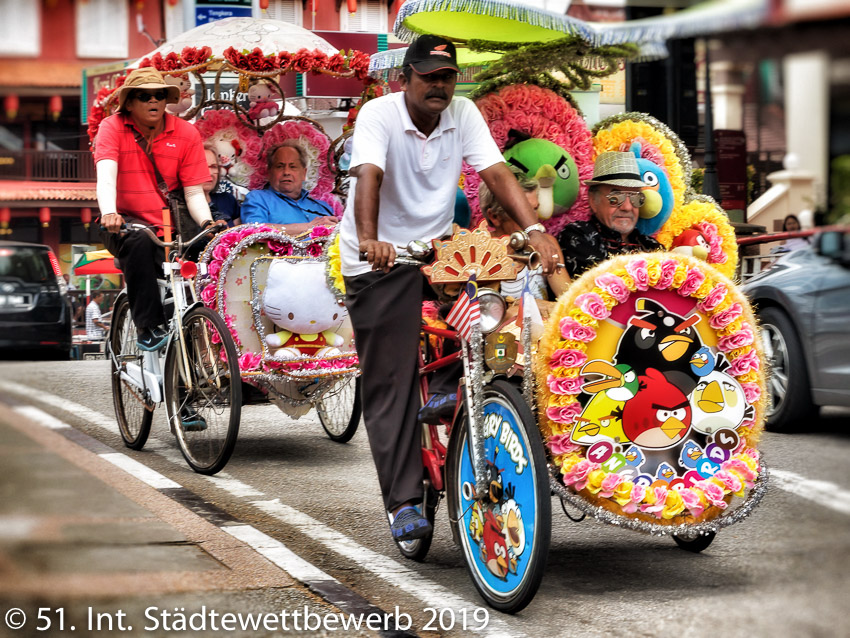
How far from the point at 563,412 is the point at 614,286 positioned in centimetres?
44

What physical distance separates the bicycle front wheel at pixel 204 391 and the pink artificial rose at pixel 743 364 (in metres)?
2.74

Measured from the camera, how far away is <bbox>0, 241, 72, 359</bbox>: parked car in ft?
2.80

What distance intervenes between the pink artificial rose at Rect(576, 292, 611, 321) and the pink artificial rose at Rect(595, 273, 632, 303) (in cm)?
4

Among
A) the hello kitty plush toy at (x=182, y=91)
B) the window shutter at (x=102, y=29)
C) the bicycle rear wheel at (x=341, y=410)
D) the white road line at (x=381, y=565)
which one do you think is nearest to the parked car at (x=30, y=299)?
the window shutter at (x=102, y=29)

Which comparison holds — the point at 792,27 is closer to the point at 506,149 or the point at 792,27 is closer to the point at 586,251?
the point at 586,251

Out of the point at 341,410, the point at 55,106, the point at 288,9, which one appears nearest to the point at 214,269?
the point at 341,410

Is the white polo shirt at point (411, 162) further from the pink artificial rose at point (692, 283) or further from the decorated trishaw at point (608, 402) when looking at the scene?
the pink artificial rose at point (692, 283)

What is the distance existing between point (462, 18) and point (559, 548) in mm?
2439

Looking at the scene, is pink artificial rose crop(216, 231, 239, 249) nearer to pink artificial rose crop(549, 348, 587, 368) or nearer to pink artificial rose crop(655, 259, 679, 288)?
pink artificial rose crop(549, 348, 587, 368)

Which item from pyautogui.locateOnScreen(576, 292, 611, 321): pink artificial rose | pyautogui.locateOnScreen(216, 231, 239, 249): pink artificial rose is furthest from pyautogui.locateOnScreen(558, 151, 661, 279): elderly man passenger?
pyautogui.locateOnScreen(216, 231, 239, 249): pink artificial rose

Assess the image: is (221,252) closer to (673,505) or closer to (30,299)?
(673,505)

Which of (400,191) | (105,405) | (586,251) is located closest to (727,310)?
(586,251)

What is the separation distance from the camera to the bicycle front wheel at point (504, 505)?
315cm

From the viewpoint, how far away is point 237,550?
402cm
